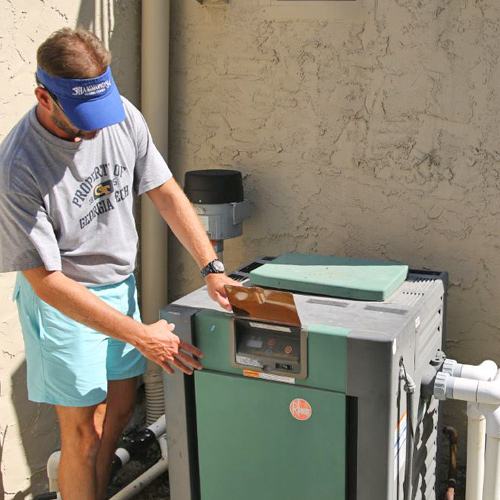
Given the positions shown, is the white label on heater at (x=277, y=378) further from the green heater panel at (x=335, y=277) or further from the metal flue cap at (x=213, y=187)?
the metal flue cap at (x=213, y=187)

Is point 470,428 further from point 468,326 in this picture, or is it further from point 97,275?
point 97,275

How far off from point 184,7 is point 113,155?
967 mm

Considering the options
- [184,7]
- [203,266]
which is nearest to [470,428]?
[203,266]

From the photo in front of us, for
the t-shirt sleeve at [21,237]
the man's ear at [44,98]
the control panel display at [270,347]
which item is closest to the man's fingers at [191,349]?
the control panel display at [270,347]

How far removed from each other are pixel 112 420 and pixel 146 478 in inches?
15.8

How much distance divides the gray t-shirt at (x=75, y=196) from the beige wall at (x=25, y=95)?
43 cm

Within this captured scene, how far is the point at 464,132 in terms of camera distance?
2.53m

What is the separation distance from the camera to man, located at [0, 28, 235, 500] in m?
2.02

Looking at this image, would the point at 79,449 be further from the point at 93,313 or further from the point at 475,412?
the point at 475,412

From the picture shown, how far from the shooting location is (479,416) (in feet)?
7.22

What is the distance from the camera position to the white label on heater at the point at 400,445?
2014 millimetres

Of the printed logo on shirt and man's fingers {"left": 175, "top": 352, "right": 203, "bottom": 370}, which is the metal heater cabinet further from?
the printed logo on shirt

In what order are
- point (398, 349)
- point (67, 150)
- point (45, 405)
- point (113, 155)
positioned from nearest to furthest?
1. point (398, 349)
2. point (67, 150)
3. point (113, 155)
4. point (45, 405)

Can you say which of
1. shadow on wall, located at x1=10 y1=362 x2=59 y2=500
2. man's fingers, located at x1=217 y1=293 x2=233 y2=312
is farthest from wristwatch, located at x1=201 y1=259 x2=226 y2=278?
shadow on wall, located at x1=10 y1=362 x2=59 y2=500
